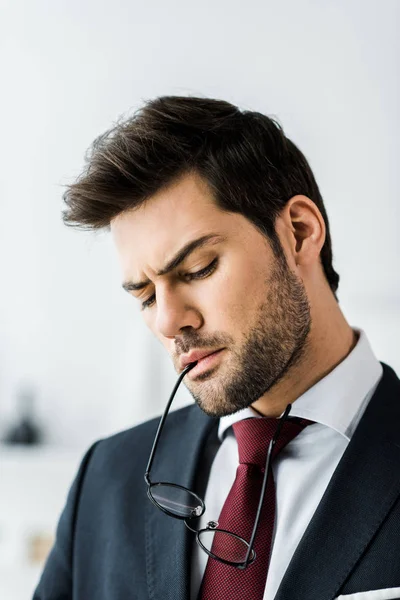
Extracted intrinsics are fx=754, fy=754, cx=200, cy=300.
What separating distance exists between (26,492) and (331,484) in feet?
5.24

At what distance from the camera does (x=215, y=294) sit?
1.18 metres

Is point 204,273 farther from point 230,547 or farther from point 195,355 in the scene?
point 230,547

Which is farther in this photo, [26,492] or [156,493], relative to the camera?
[26,492]

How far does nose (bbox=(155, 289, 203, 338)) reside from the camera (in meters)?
1.18

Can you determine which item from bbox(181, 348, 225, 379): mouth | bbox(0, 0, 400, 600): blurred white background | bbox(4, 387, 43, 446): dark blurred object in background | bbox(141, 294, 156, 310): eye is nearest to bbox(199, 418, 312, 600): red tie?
bbox(181, 348, 225, 379): mouth

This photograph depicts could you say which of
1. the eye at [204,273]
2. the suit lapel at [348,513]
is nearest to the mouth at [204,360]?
the eye at [204,273]

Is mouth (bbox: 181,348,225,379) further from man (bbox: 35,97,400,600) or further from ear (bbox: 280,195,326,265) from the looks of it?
ear (bbox: 280,195,326,265)

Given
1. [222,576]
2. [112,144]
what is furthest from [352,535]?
[112,144]

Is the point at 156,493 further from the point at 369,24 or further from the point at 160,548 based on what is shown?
the point at 369,24

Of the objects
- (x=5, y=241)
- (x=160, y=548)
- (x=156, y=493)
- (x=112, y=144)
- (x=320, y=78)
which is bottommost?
(x=160, y=548)

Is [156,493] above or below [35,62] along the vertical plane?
below

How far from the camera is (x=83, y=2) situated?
91.6 inches

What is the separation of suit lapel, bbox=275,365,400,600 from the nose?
310mm

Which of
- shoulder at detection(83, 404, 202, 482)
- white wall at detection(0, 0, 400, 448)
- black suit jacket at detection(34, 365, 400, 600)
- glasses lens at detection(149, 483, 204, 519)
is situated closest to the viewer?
black suit jacket at detection(34, 365, 400, 600)
